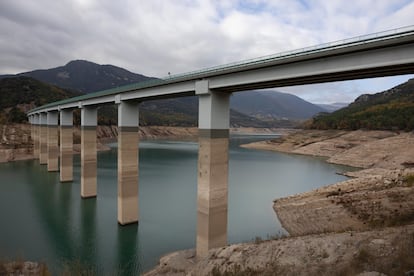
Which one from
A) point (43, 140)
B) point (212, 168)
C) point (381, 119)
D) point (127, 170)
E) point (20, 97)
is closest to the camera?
point (212, 168)

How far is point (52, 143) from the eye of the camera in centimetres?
4900

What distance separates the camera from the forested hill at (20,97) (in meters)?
74.4

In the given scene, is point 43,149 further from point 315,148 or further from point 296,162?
point 315,148

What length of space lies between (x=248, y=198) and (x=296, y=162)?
33870 mm

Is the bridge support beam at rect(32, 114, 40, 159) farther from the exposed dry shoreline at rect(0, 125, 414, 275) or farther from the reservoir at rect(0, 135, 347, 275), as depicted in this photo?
the exposed dry shoreline at rect(0, 125, 414, 275)

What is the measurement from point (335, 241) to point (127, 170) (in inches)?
681

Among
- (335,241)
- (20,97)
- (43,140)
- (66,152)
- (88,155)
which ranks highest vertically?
(20,97)

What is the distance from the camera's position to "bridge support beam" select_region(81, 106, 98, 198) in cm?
3086

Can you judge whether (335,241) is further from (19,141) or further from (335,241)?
(19,141)

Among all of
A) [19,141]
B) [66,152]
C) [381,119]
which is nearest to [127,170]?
[66,152]

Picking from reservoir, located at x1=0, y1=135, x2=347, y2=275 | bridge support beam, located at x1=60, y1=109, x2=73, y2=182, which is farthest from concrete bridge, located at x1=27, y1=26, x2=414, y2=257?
bridge support beam, located at x1=60, y1=109, x2=73, y2=182

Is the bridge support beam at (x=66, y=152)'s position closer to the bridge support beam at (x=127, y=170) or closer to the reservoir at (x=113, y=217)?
the reservoir at (x=113, y=217)

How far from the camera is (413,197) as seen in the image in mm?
17000

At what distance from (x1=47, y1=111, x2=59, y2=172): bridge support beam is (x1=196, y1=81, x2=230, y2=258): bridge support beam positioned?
39.0m
